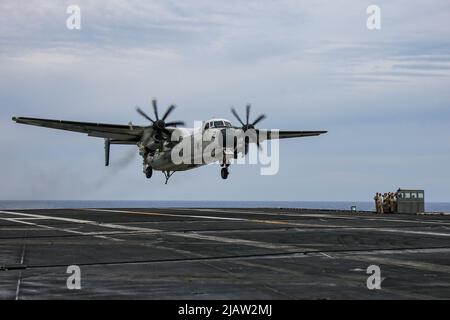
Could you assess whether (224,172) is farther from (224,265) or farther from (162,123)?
(224,265)

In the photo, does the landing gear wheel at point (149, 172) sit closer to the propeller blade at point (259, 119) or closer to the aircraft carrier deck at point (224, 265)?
the propeller blade at point (259, 119)

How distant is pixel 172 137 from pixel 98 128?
7.24 meters

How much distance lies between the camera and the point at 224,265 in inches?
580

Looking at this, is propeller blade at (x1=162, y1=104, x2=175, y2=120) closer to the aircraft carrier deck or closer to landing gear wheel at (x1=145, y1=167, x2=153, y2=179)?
landing gear wheel at (x1=145, y1=167, x2=153, y2=179)

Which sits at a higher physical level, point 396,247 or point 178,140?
point 178,140

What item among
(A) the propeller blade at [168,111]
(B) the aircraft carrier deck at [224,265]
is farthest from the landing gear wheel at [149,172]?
(B) the aircraft carrier deck at [224,265]

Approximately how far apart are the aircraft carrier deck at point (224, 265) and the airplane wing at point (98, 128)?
29.2m

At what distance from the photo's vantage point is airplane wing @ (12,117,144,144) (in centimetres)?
5244

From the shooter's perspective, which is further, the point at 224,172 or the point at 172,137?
the point at 172,137

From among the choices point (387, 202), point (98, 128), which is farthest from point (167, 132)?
point (387, 202)
